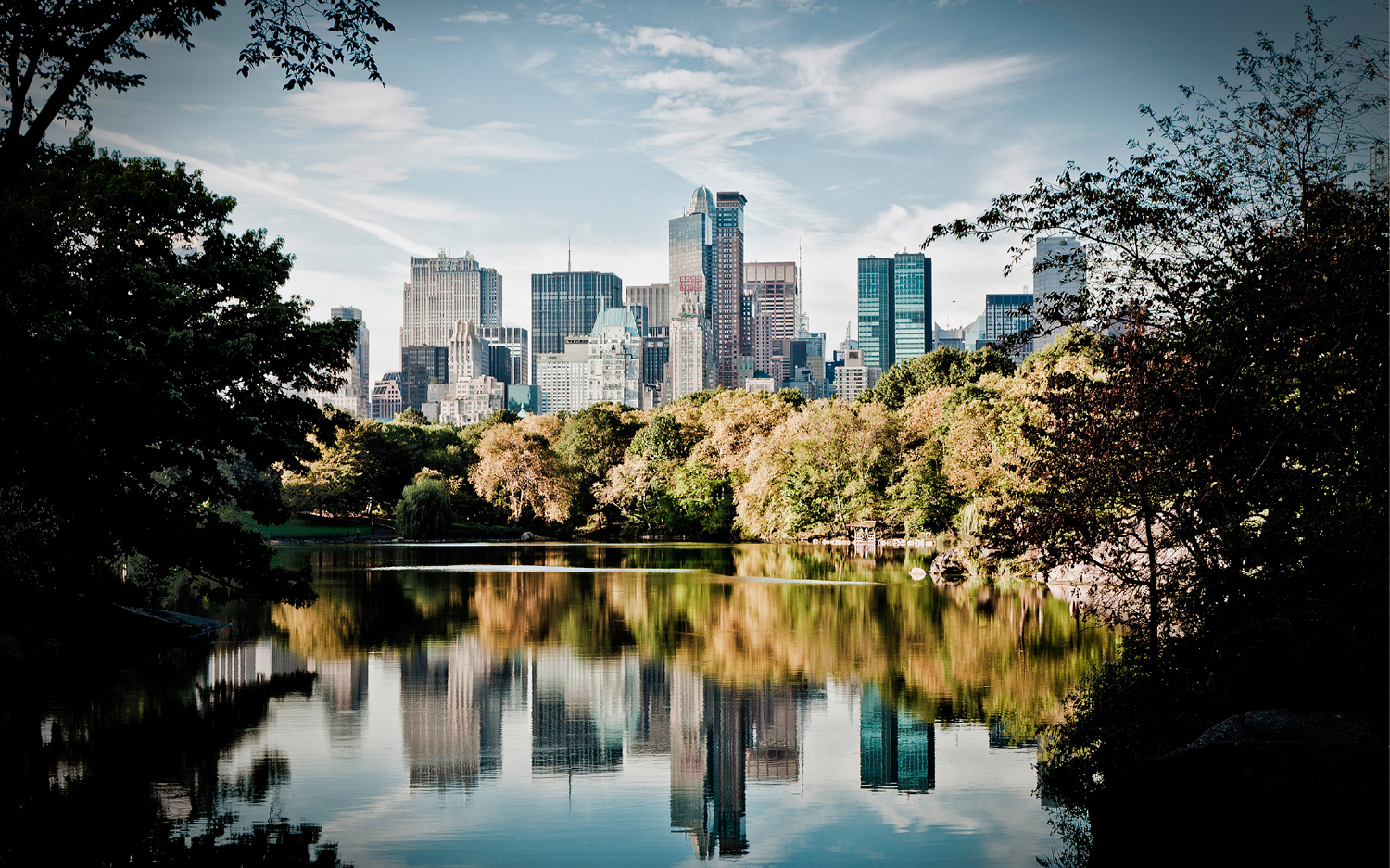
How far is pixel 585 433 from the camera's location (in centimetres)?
7538

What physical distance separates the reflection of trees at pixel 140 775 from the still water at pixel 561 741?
4 cm

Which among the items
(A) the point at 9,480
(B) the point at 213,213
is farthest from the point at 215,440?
(B) the point at 213,213

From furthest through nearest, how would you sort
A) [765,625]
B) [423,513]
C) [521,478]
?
[521,478]
[423,513]
[765,625]

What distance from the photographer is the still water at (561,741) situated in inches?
379

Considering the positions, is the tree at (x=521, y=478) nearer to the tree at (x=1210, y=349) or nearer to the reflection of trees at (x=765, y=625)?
the reflection of trees at (x=765, y=625)

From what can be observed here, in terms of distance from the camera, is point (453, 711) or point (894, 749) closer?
point (894, 749)

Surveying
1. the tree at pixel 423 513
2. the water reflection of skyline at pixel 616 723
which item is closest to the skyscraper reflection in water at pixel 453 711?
the water reflection of skyline at pixel 616 723

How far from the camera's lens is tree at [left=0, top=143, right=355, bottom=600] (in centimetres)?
1386

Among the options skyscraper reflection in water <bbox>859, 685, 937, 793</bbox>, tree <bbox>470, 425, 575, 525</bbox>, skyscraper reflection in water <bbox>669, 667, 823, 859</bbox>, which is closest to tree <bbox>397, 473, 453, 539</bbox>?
tree <bbox>470, 425, 575, 525</bbox>

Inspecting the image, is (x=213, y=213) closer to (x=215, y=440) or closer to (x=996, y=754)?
(x=215, y=440)

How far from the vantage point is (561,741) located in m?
13.4

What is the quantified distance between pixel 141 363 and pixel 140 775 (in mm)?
6022

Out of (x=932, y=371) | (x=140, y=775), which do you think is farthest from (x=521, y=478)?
(x=140, y=775)

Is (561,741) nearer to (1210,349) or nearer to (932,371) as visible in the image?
(1210,349)
